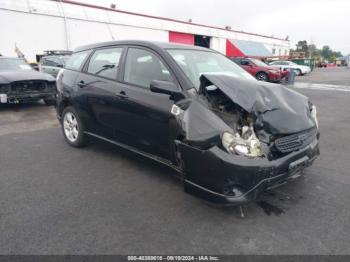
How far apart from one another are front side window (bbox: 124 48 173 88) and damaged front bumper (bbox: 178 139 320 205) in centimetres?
105

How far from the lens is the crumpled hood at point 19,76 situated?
24.9 feet

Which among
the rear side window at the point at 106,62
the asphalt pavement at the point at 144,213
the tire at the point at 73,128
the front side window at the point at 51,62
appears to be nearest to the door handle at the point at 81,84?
the rear side window at the point at 106,62

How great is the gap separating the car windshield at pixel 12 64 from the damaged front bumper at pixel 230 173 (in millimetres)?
8016

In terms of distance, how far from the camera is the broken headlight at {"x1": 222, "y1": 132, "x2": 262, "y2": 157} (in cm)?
256

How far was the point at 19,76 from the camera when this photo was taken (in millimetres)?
7895

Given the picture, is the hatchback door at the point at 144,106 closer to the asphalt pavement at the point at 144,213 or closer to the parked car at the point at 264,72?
the asphalt pavement at the point at 144,213

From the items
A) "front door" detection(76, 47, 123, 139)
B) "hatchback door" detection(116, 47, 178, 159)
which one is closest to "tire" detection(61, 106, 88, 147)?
"front door" detection(76, 47, 123, 139)

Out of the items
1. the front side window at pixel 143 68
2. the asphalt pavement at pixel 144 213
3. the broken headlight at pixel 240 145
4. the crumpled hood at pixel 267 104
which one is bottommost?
the asphalt pavement at pixel 144 213

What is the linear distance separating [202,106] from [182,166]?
64 centimetres

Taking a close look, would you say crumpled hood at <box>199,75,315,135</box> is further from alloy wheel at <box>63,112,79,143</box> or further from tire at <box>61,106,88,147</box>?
alloy wheel at <box>63,112,79,143</box>

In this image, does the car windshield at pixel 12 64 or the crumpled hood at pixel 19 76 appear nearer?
the crumpled hood at pixel 19 76

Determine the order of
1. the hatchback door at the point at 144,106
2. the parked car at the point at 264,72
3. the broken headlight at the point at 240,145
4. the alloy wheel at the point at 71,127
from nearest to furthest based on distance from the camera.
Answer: the broken headlight at the point at 240,145, the hatchback door at the point at 144,106, the alloy wheel at the point at 71,127, the parked car at the point at 264,72

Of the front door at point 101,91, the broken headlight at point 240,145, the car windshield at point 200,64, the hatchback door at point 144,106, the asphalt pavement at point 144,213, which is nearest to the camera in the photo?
the asphalt pavement at point 144,213

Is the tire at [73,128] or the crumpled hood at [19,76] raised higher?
the crumpled hood at [19,76]
